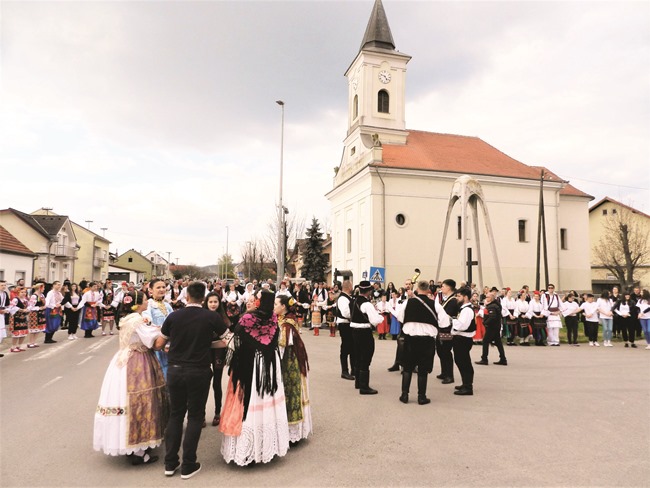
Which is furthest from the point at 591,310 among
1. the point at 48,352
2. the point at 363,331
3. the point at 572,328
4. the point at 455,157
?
the point at 455,157

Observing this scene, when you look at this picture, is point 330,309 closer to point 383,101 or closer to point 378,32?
point 383,101

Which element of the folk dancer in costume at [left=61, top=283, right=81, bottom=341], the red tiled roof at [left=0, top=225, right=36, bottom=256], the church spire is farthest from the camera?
the church spire

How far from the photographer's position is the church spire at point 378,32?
136 feet

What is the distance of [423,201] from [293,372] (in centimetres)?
3182

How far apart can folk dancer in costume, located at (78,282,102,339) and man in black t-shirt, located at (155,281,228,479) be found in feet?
45.0

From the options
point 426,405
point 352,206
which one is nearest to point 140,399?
point 426,405

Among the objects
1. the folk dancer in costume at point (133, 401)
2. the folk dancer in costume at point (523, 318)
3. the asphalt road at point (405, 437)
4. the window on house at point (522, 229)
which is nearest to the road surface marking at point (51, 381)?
the asphalt road at point (405, 437)

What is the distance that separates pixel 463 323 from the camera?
847 centimetres

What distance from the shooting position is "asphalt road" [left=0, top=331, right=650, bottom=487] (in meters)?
4.76

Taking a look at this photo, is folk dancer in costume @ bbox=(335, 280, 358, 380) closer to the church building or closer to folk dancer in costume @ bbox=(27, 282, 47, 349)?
folk dancer in costume @ bbox=(27, 282, 47, 349)

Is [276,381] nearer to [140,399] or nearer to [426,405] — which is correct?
[140,399]

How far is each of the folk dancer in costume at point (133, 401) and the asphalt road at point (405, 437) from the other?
11.2 inches

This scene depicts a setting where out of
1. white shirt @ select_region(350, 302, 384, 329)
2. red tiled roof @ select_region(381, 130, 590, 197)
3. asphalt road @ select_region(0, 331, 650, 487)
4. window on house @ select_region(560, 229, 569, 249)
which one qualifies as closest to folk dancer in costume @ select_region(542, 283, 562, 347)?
asphalt road @ select_region(0, 331, 650, 487)

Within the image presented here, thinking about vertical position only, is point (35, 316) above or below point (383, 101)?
below
